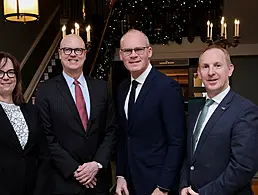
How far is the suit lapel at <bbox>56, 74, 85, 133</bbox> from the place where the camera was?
2613 millimetres

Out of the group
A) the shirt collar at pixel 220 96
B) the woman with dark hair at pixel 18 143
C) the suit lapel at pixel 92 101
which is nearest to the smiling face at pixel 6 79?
the woman with dark hair at pixel 18 143

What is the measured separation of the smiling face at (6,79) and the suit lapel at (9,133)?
0.12 m

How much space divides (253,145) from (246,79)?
7914 mm

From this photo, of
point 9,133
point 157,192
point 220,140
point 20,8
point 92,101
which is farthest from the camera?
point 20,8

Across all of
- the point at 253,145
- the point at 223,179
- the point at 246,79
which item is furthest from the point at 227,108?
the point at 246,79

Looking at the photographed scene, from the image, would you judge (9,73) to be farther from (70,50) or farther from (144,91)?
(144,91)

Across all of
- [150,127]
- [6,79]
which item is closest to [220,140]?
[150,127]

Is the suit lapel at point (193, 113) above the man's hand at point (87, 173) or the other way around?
above

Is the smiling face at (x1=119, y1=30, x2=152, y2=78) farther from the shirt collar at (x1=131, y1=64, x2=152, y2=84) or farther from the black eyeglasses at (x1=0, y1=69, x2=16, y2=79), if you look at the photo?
the black eyeglasses at (x1=0, y1=69, x2=16, y2=79)

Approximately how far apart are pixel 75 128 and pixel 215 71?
0.99 meters

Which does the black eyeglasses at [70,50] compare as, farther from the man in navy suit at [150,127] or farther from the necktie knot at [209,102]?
the necktie knot at [209,102]

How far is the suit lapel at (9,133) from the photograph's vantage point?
2.17 metres

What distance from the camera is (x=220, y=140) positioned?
208 cm

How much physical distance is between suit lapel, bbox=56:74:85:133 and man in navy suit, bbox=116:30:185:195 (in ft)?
1.04
